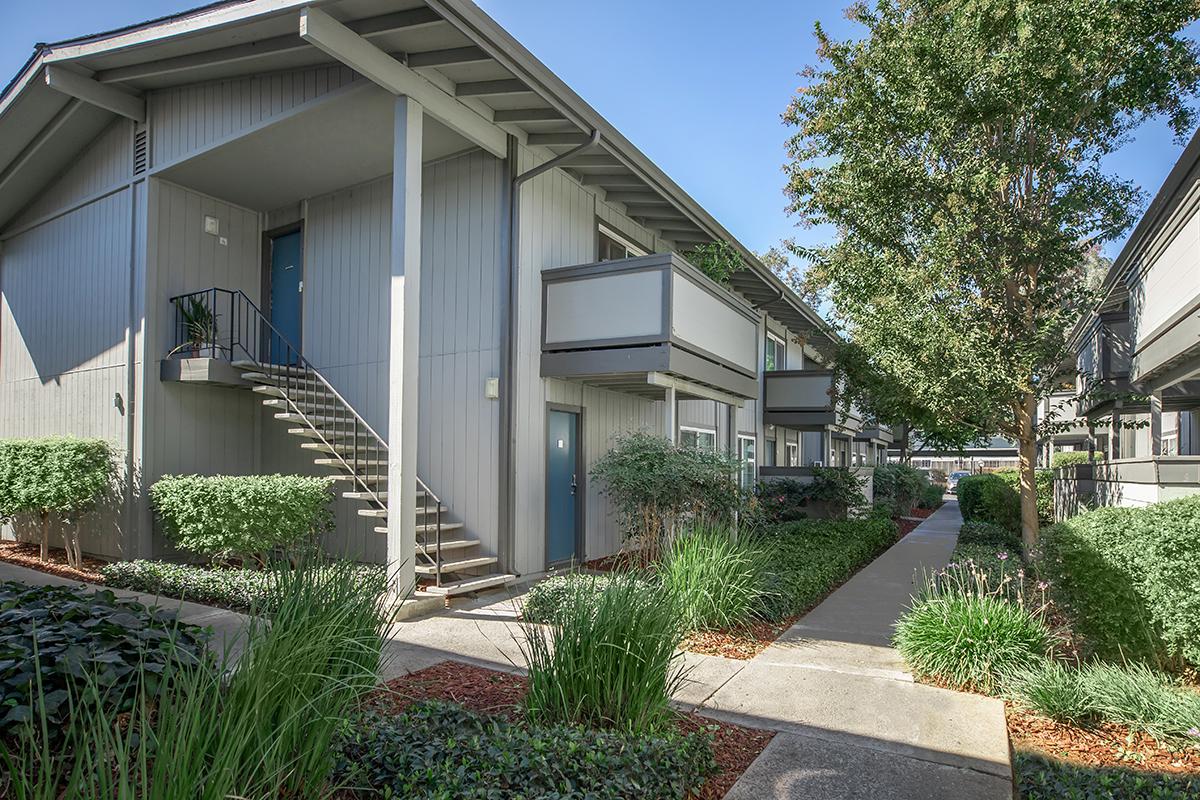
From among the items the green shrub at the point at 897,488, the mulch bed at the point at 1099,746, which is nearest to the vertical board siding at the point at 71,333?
the mulch bed at the point at 1099,746

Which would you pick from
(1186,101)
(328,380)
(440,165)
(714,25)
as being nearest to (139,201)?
(328,380)

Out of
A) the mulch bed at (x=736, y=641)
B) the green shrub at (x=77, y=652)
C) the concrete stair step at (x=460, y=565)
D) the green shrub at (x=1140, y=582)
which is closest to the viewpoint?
the green shrub at (x=77, y=652)

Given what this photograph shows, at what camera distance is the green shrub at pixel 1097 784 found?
3.26 meters

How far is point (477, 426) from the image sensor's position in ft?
28.7

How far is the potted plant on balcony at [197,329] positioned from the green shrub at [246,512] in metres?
1.85

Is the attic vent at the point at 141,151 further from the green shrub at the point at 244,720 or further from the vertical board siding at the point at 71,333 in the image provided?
the green shrub at the point at 244,720

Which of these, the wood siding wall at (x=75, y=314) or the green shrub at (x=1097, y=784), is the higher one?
the wood siding wall at (x=75, y=314)

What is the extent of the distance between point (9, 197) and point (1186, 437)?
20725mm

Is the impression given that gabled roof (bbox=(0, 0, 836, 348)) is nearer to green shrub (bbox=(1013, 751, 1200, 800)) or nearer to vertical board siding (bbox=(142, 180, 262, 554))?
vertical board siding (bbox=(142, 180, 262, 554))

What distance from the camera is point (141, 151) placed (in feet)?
31.7

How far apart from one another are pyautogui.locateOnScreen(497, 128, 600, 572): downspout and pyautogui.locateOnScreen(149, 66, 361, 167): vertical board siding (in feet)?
6.74

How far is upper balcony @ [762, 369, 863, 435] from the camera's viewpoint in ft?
55.3

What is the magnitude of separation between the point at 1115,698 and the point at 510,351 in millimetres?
6308

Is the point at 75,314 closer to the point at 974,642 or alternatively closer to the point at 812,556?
the point at 812,556
